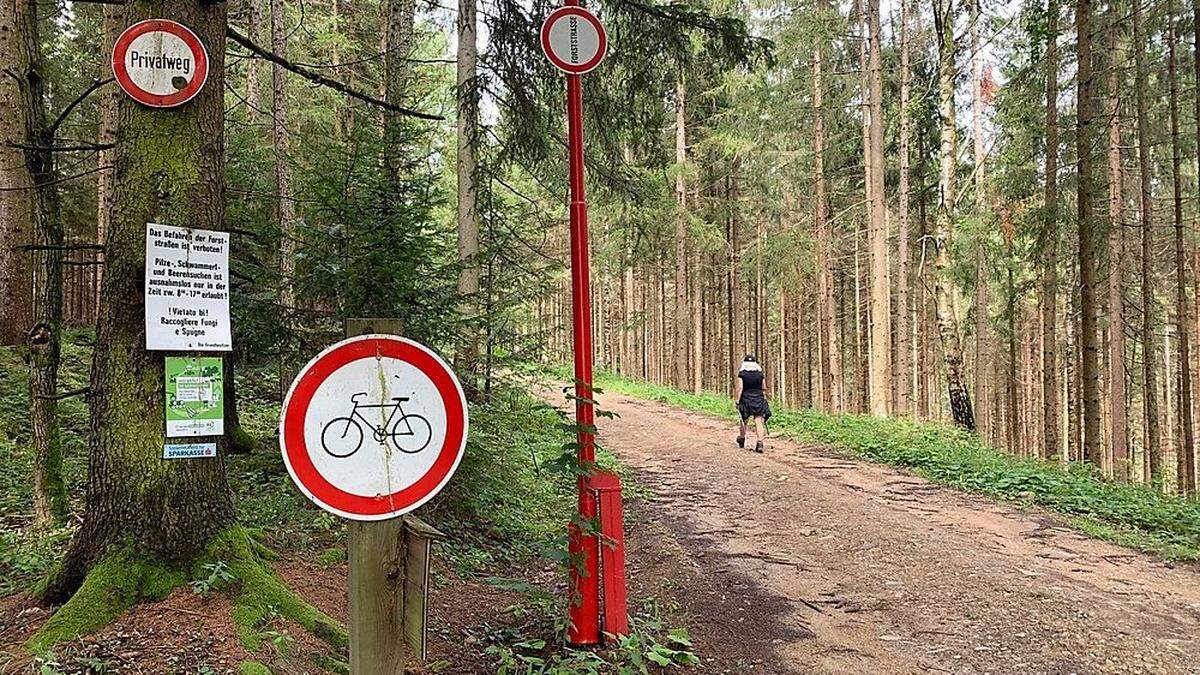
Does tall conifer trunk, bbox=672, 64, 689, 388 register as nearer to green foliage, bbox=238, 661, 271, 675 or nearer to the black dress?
the black dress

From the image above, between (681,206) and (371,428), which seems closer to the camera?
(371,428)

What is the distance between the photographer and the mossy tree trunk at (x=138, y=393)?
321 cm

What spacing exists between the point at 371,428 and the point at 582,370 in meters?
2.25

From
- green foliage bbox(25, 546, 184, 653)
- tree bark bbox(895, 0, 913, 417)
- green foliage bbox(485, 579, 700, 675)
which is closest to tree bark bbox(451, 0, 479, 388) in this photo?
green foliage bbox(485, 579, 700, 675)

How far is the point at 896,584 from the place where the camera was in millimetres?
5762

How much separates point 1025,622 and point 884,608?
3.05 ft

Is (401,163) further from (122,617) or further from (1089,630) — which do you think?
(1089,630)

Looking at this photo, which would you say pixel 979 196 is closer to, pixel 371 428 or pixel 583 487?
pixel 583 487

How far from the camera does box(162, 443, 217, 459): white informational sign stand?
326cm

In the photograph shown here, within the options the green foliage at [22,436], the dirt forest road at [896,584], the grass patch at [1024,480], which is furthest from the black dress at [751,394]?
the green foliage at [22,436]

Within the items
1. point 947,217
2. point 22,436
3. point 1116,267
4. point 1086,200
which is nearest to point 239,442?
point 22,436

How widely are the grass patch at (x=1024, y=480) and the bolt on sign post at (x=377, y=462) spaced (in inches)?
308

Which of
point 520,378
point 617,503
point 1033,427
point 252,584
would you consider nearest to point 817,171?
point 520,378

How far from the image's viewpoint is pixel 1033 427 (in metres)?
38.7
